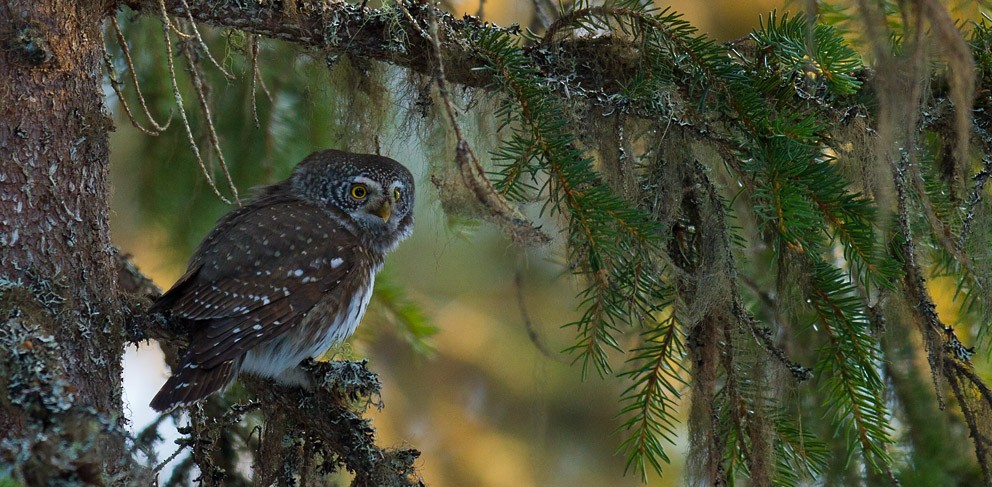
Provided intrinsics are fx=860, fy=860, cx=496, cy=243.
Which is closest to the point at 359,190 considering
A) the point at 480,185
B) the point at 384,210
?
the point at 384,210

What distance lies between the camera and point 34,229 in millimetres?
1933

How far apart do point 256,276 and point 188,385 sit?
0.49 metres

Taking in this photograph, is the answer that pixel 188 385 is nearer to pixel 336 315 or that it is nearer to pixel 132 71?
pixel 336 315

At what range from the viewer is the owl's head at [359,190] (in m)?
3.17

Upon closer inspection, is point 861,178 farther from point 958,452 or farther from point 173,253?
point 173,253

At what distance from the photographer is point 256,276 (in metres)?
2.81

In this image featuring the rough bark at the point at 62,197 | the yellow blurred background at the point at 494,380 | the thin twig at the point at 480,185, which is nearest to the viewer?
the thin twig at the point at 480,185

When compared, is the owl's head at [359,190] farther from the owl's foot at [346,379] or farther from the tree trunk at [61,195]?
the tree trunk at [61,195]

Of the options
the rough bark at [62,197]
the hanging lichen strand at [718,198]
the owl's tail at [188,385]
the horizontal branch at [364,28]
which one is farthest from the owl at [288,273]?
the hanging lichen strand at [718,198]

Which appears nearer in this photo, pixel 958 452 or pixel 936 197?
pixel 936 197

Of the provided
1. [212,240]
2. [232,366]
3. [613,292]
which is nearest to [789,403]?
[613,292]

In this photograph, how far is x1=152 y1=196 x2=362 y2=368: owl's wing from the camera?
2570 millimetres

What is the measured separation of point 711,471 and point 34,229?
5.58 feet

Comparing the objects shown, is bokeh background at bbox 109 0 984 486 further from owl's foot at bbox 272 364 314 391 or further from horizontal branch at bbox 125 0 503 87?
horizontal branch at bbox 125 0 503 87
